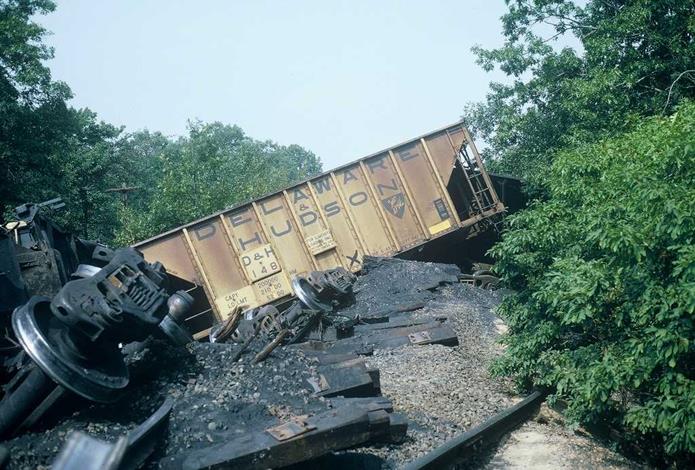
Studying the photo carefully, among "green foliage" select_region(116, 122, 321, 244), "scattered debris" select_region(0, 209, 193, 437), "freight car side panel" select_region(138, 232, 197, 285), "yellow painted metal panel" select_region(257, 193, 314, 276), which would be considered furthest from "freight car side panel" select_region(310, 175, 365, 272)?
"green foliage" select_region(116, 122, 321, 244)

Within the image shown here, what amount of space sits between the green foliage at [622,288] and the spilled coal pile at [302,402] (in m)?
0.98

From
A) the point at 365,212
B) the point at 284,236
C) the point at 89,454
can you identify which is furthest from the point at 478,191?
the point at 89,454

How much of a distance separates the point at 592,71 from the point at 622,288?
8053 mm

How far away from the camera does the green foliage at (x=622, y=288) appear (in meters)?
3.84

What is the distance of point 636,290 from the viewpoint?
424cm

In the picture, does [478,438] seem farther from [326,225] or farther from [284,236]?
[284,236]

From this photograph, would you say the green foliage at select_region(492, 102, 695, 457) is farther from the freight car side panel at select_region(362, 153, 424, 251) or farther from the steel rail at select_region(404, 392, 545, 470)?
the freight car side panel at select_region(362, 153, 424, 251)

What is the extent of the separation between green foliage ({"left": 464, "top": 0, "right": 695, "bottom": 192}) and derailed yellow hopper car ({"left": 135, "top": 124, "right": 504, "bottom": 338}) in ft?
6.00

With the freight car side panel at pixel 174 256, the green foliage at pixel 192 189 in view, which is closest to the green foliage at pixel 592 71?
the freight car side panel at pixel 174 256

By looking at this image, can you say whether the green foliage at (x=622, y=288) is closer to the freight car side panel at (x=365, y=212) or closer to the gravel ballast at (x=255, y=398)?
the gravel ballast at (x=255, y=398)

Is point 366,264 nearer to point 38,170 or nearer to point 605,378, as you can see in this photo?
point 605,378

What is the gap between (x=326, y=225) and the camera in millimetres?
12172

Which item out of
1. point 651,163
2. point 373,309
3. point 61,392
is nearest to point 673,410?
point 651,163

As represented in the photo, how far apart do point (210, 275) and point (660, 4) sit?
38.4 ft
